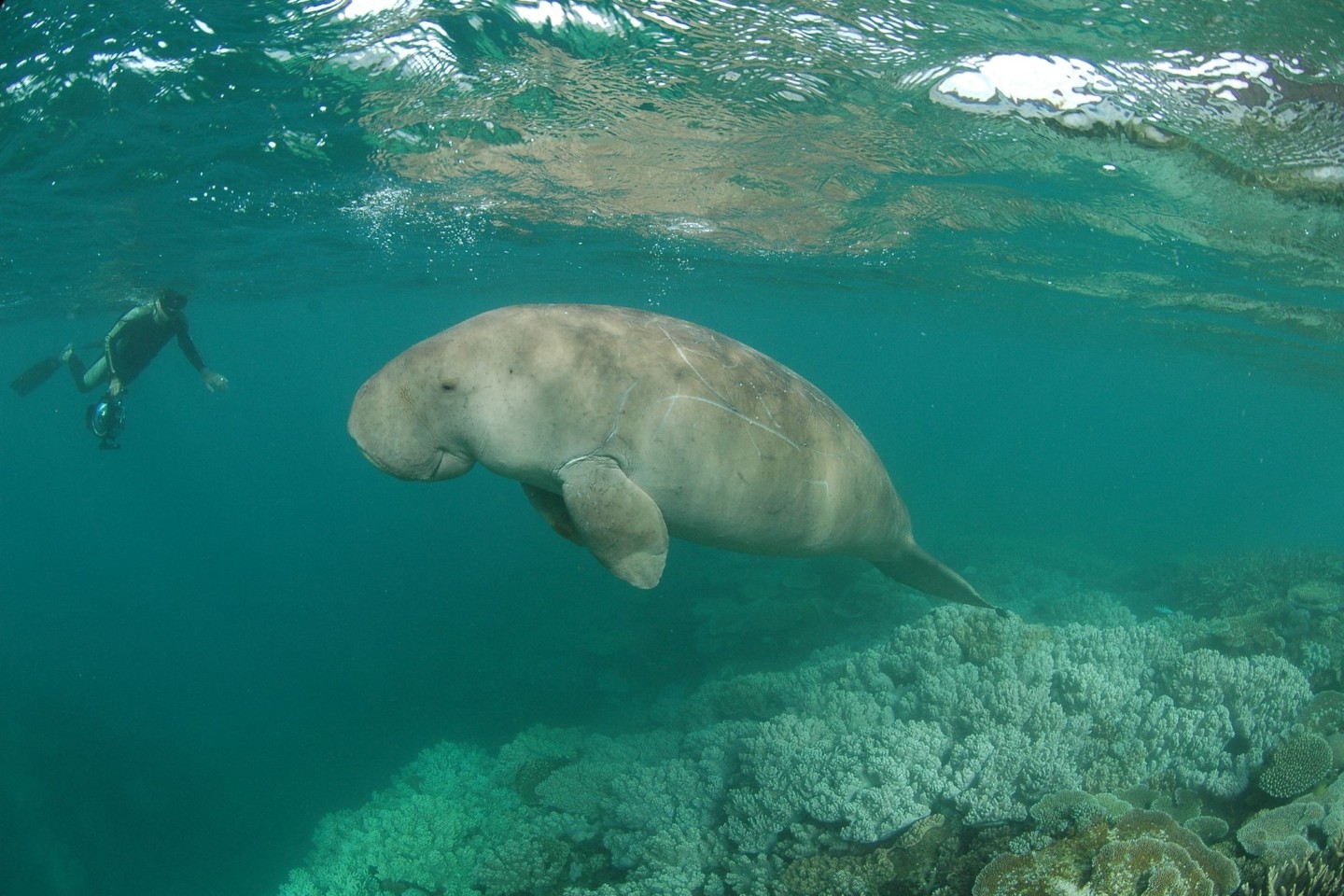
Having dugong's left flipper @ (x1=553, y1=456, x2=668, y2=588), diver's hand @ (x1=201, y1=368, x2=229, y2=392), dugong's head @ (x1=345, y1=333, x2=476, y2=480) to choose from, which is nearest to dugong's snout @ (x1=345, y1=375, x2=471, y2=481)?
dugong's head @ (x1=345, y1=333, x2=476, y2=480)

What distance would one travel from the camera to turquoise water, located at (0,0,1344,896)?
674 centimetres

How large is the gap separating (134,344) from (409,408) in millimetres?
14094

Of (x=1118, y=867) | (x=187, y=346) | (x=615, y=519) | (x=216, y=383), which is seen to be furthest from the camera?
(x=187, y=346)

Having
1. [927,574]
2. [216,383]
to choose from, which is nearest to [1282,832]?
[927,574]

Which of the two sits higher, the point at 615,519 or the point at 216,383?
the point at 615,519

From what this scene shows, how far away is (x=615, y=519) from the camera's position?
3.31 meters

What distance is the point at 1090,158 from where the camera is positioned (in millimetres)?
8852

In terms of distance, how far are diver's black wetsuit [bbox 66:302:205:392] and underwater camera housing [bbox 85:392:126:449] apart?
62 centimetres

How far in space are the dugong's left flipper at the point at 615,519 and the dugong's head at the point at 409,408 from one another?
638 mm

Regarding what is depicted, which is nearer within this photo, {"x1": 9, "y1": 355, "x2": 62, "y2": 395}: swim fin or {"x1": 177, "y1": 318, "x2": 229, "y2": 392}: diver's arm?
{"x1": 177, "y1": 318, "x2": 229, "y2": 392}: diver's arm

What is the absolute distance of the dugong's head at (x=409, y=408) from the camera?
334 cm

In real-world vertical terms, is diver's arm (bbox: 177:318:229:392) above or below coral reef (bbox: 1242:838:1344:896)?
below

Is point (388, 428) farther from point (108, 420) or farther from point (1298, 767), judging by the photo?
point (108, 420)

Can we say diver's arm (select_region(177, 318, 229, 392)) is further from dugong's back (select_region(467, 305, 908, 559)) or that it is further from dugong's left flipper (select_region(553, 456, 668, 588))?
dugong's left flipper (select_region(553, 456, 668, 588))
